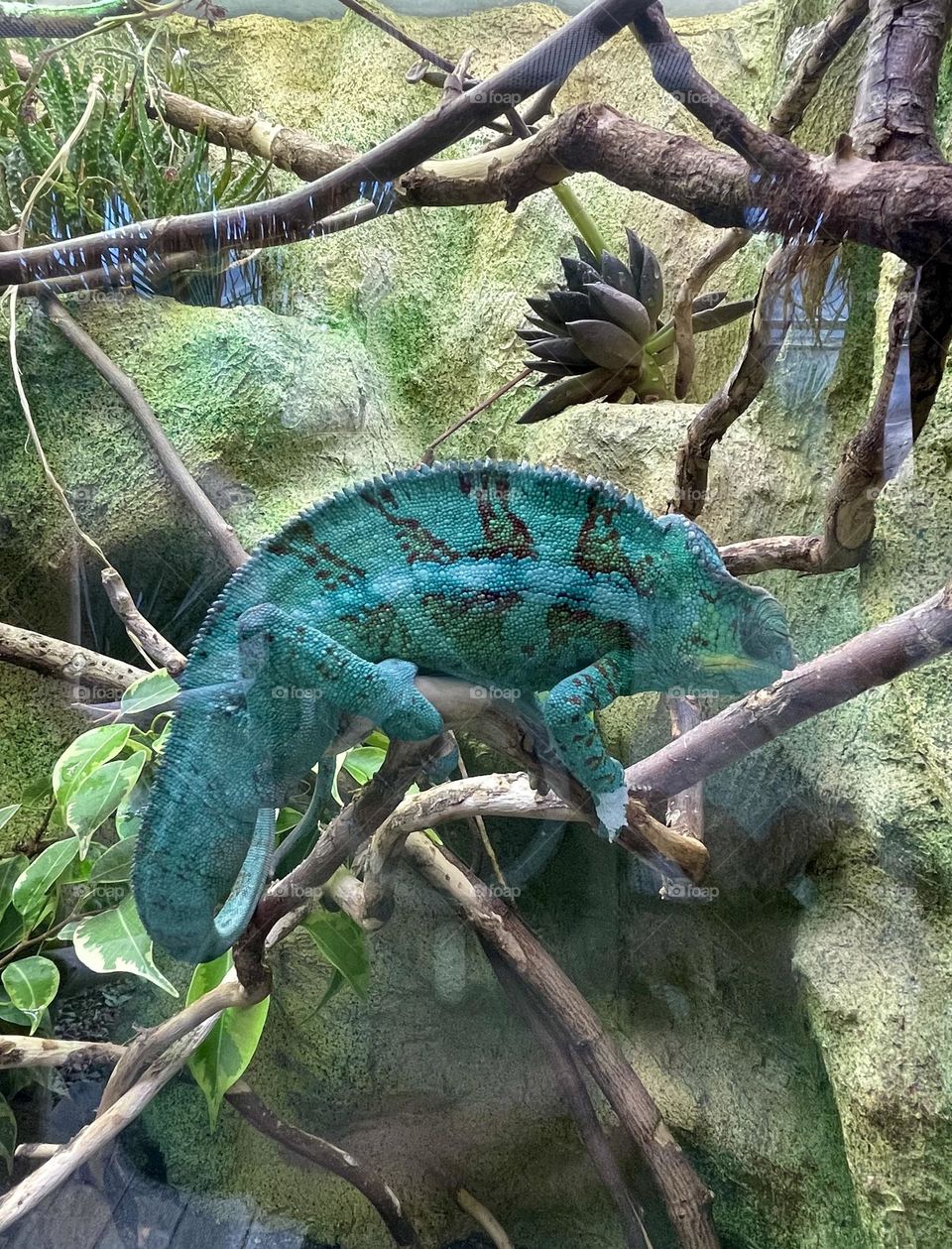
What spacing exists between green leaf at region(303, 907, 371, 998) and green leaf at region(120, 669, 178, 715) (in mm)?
387

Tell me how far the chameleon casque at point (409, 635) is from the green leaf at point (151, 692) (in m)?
0.14

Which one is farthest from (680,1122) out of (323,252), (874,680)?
(323,252)

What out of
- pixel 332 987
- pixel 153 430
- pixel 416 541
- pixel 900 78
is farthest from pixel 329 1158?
pixel 900 78

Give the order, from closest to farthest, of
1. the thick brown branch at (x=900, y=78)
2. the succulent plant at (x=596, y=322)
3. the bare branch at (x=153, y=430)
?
the thick brown branch at (x=900, y=78) → the bare branch at (x=153, y=430) → the succulent plant at (x=596, y=322)

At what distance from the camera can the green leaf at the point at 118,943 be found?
1096 millimetres

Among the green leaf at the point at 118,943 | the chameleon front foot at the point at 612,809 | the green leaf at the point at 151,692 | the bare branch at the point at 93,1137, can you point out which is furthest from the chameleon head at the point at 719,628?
the bare branch at the point at 93,1137

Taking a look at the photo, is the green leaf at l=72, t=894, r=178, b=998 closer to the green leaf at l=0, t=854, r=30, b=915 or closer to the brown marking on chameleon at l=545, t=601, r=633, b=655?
the green leaf at l=0, t=854, r=30, b=915

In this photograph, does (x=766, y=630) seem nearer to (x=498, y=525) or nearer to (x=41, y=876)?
(x=498, y=525)

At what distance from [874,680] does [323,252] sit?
876mm

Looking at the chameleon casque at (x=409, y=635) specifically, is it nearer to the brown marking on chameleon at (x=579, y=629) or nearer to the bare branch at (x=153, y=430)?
the brown marking on chameleon at (x=579, y=629)

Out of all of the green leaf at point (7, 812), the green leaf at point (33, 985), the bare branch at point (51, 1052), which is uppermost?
the green leaf at point (7, 812)

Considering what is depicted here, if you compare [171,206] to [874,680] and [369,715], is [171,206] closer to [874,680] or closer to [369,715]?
[369,715]

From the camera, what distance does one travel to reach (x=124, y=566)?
4.06 ft

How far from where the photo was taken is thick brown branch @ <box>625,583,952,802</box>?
3.66ft
